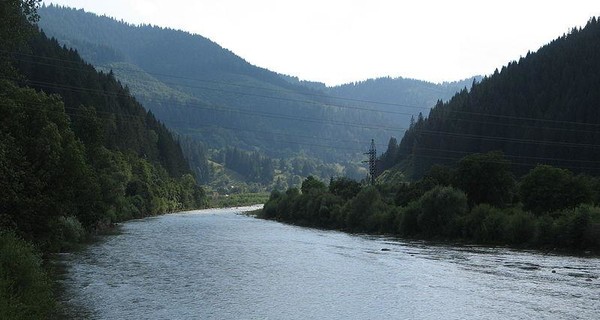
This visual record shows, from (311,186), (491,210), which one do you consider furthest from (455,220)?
(311,186)

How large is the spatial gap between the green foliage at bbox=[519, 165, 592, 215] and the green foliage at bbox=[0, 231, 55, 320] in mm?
72637

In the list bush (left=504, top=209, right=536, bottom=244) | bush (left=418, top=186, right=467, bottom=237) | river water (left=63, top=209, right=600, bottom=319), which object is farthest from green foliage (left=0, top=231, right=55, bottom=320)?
bush (left=418, top=186, right=467, bottom=237)

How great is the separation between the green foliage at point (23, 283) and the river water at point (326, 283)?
93.4 inches

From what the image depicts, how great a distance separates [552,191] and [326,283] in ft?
173

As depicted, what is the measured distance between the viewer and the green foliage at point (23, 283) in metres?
26.8

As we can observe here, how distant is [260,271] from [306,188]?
376 feet

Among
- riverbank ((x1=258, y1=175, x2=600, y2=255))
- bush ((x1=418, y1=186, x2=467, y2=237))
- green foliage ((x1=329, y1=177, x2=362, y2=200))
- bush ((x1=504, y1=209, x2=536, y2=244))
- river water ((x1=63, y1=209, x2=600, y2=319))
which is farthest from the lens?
green foliage ((x1=329, y1=177, x2=362, y2=200))

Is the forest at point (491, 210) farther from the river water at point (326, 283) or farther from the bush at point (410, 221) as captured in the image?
the river water at point (326, 283)

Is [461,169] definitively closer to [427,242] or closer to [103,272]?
[427,242]

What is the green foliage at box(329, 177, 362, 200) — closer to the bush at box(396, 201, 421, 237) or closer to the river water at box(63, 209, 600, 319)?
the bush at box(396, 201, 421, 237)

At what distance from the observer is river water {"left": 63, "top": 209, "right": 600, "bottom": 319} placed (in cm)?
3488

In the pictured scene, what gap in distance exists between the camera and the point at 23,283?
30.3 m

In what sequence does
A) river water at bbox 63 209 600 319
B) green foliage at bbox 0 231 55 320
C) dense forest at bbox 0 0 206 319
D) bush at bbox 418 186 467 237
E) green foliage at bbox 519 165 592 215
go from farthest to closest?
bush at bbox 418 186 467 237 → green foliage at bbox 519 165 592 215 → river water at bbox 63 209 600 319 → dense forest at bbox 0 0 206 319 → green foliage at bbox 0 231 55 320

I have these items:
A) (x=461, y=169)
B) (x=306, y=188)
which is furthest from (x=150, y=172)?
(x=461, y=169)
